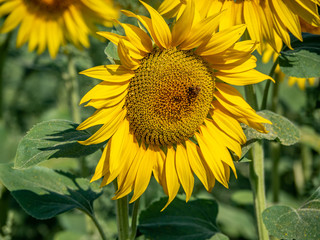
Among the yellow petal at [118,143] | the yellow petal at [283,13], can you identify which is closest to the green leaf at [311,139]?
the yellow petal at [283,13]

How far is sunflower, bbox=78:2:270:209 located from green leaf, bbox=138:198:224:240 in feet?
1.12

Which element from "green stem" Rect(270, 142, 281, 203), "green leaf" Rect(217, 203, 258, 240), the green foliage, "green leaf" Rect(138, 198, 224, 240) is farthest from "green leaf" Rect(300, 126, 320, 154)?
the green foliage

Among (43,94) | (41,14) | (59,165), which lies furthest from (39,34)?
(43,94)

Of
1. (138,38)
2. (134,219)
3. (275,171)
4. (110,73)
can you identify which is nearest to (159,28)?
(138,38)

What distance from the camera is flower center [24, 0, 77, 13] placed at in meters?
2.80

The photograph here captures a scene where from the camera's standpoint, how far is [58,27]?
285 centimetres

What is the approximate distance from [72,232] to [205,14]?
168cm

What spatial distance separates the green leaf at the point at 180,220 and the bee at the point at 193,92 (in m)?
0.53

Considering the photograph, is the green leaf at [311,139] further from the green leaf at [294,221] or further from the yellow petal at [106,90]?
the yellow petal at [106,90]

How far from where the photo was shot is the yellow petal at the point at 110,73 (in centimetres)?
131

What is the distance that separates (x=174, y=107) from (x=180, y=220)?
52cm

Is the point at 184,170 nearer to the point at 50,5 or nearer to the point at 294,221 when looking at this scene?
the point at 294,221

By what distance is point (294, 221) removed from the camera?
5.08 ft

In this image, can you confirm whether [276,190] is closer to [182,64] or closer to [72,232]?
[72,232]
